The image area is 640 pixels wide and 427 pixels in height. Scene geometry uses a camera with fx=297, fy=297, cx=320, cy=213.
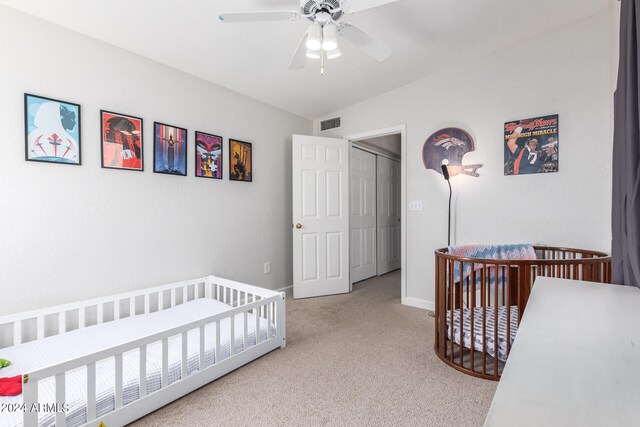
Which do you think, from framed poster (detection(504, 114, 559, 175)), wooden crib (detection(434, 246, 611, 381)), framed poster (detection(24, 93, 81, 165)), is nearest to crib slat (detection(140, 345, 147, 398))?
framed poster (detection(24, 93, 81, 165))

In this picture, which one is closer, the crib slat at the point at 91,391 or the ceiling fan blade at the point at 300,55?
the crib slat at the point at 91,391

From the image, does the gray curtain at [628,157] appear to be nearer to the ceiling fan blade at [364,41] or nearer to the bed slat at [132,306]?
the ceiling fan blade at [364,41]

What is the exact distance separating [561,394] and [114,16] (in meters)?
2.70

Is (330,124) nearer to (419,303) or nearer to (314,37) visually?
(314,37)

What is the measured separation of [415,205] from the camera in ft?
10.4

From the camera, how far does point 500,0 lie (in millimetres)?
2012

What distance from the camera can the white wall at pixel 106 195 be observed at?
5.92 feet

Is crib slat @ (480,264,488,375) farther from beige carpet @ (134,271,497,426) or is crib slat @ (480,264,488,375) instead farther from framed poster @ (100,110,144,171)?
framed poster @ (100,110,144,171)

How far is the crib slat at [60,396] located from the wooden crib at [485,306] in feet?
6.71

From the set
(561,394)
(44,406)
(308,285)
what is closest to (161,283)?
(44,406)

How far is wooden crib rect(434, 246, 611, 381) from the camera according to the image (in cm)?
176

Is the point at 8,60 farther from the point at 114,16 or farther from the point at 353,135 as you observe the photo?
the point at 353,135

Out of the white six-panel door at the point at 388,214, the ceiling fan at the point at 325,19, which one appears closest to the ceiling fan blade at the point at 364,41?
the ceiling fan at the point at 325,19

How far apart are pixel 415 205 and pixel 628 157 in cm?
205
